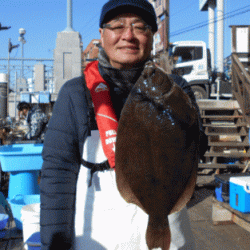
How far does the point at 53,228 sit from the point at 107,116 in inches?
22.1

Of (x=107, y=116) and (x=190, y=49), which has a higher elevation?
(x=190, y=49)

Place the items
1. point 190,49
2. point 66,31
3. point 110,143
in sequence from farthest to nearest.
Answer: point 190,49
point 66,31
point 110,143

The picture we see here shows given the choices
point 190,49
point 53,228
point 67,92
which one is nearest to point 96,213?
point 53,228

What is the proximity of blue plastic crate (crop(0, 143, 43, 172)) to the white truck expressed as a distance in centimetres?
Result: 879

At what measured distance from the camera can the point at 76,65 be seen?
7816 millimetres

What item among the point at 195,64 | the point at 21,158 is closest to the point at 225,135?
the point at 195,64

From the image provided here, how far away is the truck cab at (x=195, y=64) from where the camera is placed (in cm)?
1177

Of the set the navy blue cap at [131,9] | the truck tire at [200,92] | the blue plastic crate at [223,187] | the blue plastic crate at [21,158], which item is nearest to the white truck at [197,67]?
the truck tire at [200,92]

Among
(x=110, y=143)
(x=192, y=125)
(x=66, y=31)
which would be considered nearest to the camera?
(x=192, y=125)

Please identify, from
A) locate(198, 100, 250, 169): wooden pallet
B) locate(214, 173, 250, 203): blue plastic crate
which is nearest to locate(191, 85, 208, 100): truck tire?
locate(198, 100, 250, 169): wooden pallet

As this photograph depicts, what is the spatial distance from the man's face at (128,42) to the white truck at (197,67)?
10775mm

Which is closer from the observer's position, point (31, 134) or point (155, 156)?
point (155, 156)

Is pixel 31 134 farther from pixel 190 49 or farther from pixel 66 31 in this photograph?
pixel 190 49

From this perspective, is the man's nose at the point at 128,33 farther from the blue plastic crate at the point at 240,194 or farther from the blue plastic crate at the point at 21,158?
the blue plastic crate at the point at 240,194
